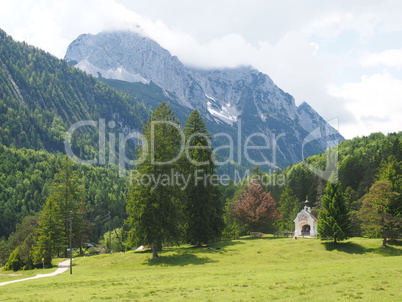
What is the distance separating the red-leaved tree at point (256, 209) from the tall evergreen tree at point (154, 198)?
71.0 feet

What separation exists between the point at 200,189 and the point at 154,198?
9.19 meters

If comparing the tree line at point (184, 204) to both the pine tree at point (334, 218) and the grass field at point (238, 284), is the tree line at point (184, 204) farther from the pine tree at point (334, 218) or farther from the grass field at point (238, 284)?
the grass field at point (238, 284)

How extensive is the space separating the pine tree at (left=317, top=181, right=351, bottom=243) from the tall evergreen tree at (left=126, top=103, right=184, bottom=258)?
21.5 metres

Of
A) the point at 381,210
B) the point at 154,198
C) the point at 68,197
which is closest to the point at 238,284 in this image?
the point at 154,198

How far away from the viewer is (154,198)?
152ft

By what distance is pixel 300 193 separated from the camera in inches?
4931

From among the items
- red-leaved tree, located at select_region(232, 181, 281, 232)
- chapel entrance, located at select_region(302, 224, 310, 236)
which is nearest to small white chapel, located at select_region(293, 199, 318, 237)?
chapel entrance, located at select_region(302, 224, 310, 236)

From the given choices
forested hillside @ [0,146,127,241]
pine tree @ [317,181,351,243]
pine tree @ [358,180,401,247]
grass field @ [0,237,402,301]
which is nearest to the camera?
grass field @ [0,237,402,301]

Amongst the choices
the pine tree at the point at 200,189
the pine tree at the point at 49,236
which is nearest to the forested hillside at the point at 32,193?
the pine tree at the point at 49,236

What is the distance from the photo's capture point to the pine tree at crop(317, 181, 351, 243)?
49625 mm

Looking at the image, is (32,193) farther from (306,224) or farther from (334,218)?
(334,218)

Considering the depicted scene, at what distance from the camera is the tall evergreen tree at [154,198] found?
45938mm

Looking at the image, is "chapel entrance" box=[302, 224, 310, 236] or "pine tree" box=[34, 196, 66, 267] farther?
"chapel entrance" box=[302, 224, 310, 236]

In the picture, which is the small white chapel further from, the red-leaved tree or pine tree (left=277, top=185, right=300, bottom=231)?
pine tree (left=277, top=185, right=300, bottom=231)
